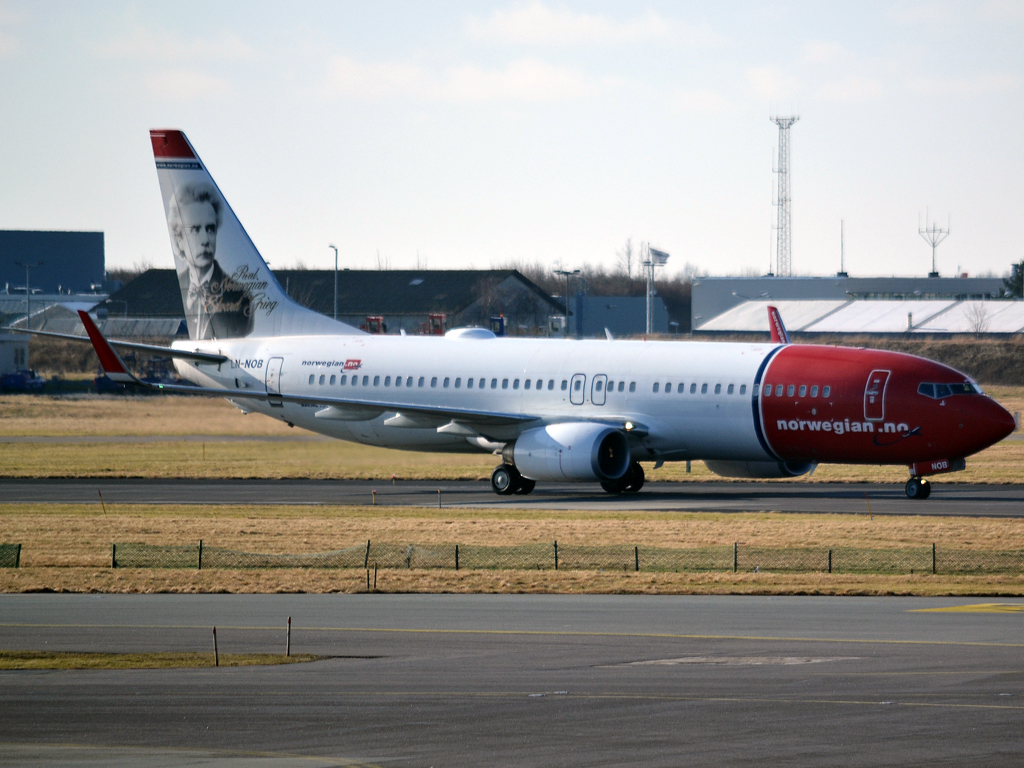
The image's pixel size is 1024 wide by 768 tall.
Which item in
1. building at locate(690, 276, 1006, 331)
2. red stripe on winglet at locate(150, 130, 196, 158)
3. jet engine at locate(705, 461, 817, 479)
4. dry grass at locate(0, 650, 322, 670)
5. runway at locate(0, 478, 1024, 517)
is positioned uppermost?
building at locate(690, 276, 1006, 331)

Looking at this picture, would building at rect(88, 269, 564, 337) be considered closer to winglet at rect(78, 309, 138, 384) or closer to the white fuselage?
the white fuselage

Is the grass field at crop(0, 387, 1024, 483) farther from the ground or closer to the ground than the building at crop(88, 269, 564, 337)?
closer to the ground

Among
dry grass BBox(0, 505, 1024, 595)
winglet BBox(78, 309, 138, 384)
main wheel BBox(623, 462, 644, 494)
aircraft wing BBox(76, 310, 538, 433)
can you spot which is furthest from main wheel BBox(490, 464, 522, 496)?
winglet BBox(78, 309, 138, 384)

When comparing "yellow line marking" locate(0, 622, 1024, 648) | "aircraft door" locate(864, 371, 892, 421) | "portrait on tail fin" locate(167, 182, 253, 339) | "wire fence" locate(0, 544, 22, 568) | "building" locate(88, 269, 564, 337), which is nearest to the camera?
"yellow line marking" locate(0, 622, 1024, 648)

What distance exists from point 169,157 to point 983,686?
43117 mm

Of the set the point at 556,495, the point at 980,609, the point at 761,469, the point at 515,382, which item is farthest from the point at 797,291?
the point at 980,609

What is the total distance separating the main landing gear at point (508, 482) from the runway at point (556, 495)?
1.41 ft

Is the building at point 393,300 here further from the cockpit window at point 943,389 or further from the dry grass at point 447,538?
the dry grass at point 447,538

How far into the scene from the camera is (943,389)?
42.8 m

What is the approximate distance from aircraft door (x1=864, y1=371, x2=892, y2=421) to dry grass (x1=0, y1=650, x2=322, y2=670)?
2561 centimetres

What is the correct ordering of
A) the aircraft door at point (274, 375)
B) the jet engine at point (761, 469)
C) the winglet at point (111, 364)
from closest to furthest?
the winglet at point (111, 364) → the jet engine at point (761, 469) → the aircraft door at point (274, 375)

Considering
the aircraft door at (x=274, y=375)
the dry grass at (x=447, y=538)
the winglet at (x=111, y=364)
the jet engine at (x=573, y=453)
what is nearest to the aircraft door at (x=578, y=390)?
the jet engine at (x=573, y=453)

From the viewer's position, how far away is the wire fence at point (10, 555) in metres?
31.4

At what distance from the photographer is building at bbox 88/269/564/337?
137125 mm
